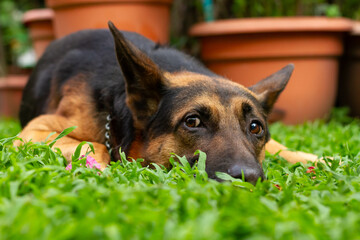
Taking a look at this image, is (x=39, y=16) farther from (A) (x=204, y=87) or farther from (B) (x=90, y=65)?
(A) (x=204, y=87)

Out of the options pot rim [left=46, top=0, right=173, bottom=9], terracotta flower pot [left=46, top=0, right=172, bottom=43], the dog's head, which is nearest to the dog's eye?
the dog's head

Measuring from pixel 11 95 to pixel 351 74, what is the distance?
222 inches

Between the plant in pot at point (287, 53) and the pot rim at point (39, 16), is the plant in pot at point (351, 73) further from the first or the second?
the pot rim at point (39, 16)

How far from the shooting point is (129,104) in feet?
10.3

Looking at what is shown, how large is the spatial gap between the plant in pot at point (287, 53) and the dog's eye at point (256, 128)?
9.61 ft

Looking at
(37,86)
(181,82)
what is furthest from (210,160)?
(37,86)

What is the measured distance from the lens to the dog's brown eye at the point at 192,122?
2891 mm

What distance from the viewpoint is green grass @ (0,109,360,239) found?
4.97ft

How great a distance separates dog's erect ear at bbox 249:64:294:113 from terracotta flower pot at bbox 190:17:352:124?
2.11m

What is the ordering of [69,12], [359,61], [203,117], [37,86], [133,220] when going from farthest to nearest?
[359,61], [69,12], [37,86], [203,117], [133,220]

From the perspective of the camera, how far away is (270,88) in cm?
370

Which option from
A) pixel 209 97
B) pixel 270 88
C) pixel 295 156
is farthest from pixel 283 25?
pixel 209 97

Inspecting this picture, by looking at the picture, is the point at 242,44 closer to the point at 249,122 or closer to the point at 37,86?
the point at 37,86

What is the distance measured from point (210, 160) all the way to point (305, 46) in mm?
3943
